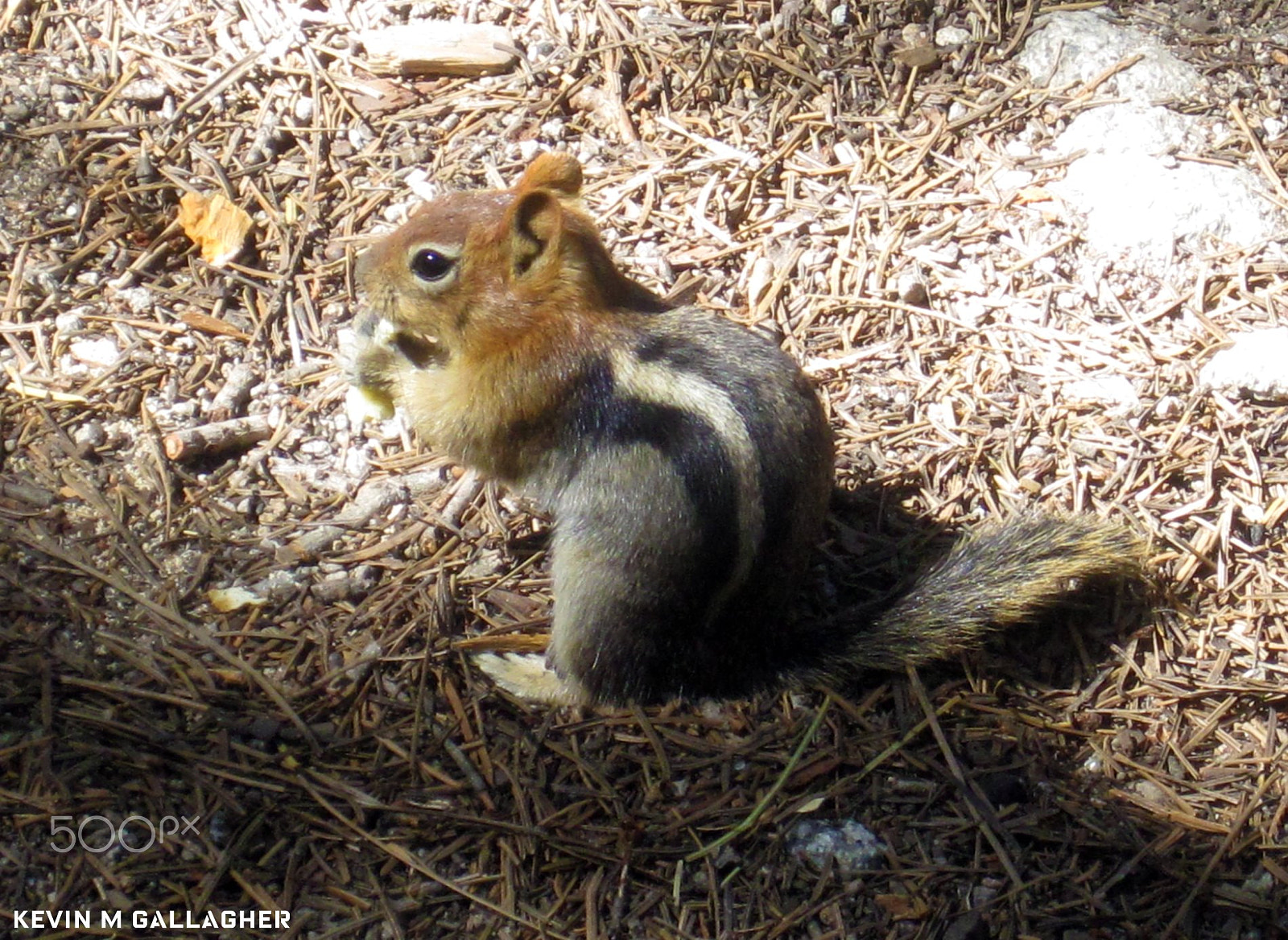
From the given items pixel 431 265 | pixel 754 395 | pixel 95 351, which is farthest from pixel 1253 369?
pixel 95 351

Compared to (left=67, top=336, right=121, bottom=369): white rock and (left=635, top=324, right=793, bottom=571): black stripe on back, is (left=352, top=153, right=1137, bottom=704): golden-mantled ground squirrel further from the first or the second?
(left=67, top=336, right=121, bottom=369): white rock

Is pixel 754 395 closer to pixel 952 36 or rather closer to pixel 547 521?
pixel 547 521

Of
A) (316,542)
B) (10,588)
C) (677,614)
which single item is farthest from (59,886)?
(677,614)

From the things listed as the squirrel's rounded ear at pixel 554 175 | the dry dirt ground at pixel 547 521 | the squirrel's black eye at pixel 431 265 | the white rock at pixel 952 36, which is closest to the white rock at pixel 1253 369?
the dry dirt ground at pixel 547 521

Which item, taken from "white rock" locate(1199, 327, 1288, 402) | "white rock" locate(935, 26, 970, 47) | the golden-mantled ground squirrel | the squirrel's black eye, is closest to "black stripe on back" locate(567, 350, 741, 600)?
the golden-mantled ground squirrel

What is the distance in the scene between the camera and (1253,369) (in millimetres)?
3482

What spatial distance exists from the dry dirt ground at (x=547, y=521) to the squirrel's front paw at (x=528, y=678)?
1.8 inches

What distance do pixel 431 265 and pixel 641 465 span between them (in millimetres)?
731

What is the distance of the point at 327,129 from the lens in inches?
160

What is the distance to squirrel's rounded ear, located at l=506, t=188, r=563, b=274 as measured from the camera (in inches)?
111

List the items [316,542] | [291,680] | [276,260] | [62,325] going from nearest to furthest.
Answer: [291,680] < [316,542] < [62,325] < [276,260]

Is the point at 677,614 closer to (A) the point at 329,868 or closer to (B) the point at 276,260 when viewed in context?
(A) the point at 329,868

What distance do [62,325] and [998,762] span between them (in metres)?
2.92

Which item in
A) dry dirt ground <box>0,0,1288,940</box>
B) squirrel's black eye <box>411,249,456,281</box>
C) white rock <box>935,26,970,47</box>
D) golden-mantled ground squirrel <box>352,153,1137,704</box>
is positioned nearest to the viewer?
dry dirt ground <box>0,0,1288,940</box>
